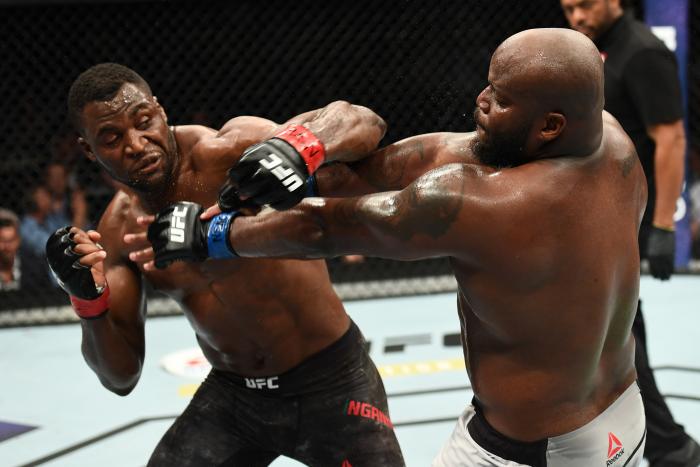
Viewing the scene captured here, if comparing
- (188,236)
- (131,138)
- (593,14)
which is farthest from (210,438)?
(593,14)

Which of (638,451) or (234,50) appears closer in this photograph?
(638,451)

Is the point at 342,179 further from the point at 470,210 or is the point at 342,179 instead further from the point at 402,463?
the point at 402,463

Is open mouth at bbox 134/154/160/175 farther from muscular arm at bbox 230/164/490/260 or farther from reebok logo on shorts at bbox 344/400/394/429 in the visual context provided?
reebok logo on shorts at bbox 344/400/394/429

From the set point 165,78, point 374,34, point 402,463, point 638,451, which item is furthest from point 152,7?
point 638,451

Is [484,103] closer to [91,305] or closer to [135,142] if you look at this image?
[135,142]

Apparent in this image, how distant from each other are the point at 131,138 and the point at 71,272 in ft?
1.14

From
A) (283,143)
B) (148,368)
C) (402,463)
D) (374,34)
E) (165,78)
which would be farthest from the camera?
(165,78)

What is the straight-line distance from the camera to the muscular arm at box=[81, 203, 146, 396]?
7.05ft

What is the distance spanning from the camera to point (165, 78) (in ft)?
20.4

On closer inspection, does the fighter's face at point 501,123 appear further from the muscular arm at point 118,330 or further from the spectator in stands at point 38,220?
the spectator in stands at point 38,220

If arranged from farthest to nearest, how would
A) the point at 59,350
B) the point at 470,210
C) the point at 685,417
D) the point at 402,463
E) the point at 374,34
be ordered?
1. the point at 374,34
2. the point at 59,350
3. the point at 685,417
4. the point at 402,463
5. the point at 470,210

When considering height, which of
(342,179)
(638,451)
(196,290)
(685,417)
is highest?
(342,179)

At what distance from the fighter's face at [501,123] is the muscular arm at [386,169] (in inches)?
9.0

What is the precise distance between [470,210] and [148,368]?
3.21m
